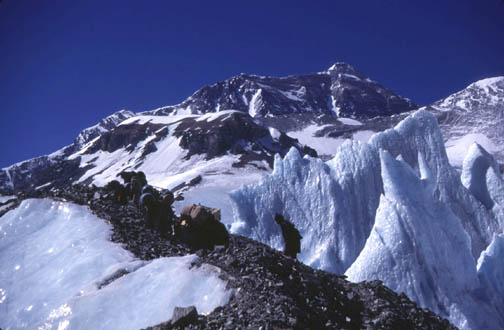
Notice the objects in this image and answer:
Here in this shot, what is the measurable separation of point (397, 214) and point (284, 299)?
1316cm

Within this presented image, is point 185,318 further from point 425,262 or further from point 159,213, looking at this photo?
point 425,262

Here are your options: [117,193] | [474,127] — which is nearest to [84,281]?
[117,193]

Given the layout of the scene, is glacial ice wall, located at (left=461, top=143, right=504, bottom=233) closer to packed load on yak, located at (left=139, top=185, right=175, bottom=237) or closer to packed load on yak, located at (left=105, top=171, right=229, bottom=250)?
packed load on yak, located at (left=105, top=171, right=229, bottom=250)

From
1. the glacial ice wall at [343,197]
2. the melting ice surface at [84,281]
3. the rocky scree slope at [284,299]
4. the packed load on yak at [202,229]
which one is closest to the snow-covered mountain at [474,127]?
the glacial ice wall at [343,197]

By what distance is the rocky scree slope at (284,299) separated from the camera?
696cm

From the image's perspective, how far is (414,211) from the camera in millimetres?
19109

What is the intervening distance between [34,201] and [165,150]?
103942mm

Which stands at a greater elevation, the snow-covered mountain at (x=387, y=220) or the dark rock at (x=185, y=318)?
the dark rock at (x=185, y=318)

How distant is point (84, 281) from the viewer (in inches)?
408

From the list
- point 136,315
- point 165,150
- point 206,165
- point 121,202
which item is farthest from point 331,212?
point 165,150

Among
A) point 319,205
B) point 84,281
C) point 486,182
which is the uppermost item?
point 84,281

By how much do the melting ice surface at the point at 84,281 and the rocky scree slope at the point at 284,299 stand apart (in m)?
0.49

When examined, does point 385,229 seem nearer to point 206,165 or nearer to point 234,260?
point 234,260

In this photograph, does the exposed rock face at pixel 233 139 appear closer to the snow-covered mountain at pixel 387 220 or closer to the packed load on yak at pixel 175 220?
the snow-covered mountain at pixel 387 220
